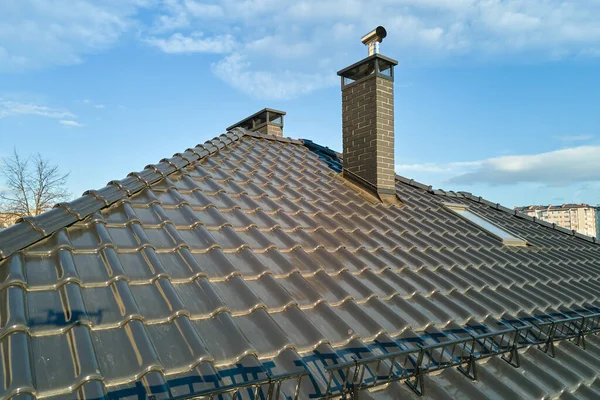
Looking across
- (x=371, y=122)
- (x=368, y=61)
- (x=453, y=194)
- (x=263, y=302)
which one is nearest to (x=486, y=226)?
(x=453, y=194)

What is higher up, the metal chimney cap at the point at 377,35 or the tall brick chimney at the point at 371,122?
the metal chimney cap at the point at 377,35

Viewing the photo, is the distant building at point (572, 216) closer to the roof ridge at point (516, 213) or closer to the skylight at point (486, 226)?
the roof ridge at point (516, 213)

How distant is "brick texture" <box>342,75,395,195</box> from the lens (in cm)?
844

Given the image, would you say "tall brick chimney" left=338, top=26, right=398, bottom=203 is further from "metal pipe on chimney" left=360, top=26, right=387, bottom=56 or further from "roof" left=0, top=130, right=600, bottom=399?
"roof" left=0, top=130, right=600, bottom=399

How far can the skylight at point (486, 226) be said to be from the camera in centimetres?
820

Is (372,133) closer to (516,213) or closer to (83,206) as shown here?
(83,206)

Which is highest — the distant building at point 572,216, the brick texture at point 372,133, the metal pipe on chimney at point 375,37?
the metal pipe on chimney at point 375,37

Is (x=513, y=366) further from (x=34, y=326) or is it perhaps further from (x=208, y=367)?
(x=34, y=326)

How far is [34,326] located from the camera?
2.67m

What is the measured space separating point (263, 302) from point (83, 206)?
2.71m

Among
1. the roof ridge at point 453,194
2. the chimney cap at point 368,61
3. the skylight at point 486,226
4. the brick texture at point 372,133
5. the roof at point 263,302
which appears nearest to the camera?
the roof at point 263,302

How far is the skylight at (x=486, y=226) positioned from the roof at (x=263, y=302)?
2.95 feet

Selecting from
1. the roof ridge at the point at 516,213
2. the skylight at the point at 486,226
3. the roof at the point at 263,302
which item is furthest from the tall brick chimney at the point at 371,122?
the roof ridge at the point at 516,213

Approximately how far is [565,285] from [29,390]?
790 cm
